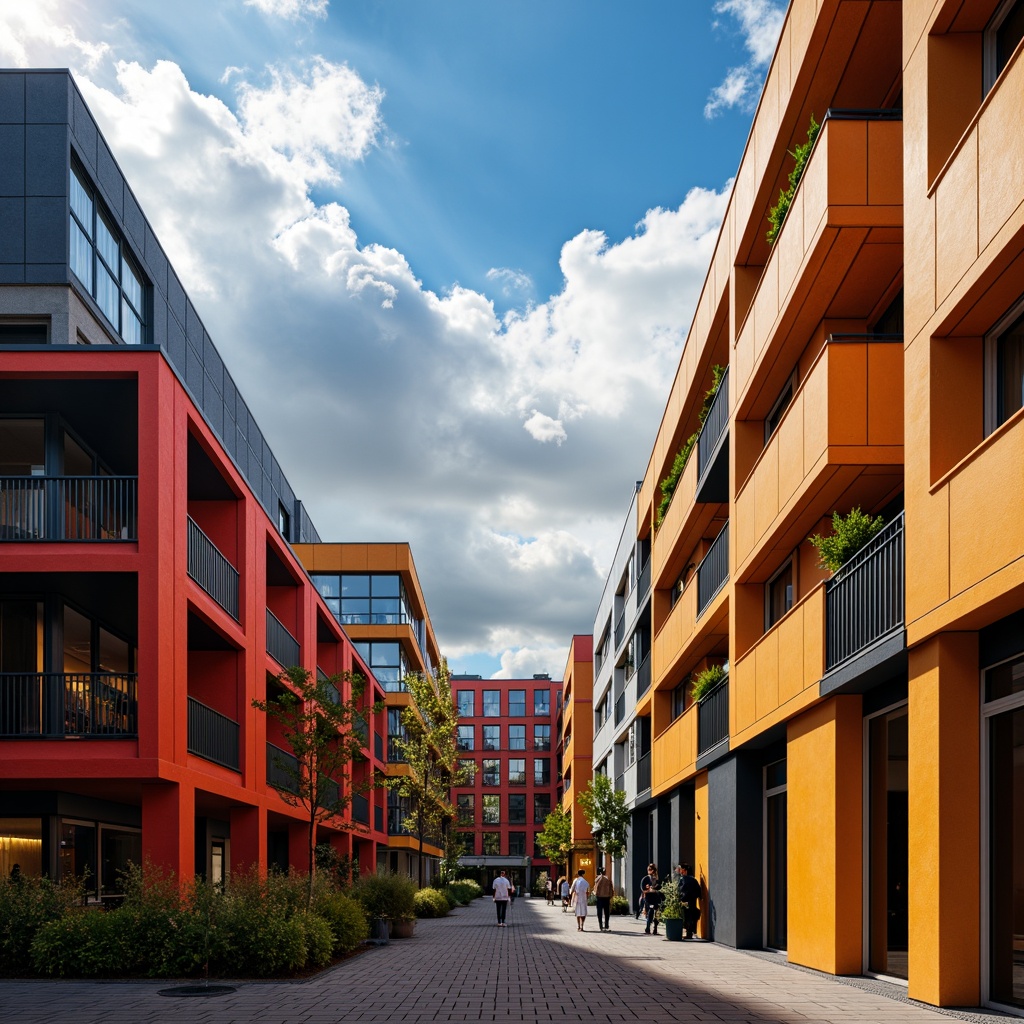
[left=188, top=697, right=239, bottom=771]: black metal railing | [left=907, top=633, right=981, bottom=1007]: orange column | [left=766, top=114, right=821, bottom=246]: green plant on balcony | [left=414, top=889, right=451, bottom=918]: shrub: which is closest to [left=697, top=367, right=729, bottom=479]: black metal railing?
[left=766, top=114, right=821, bottom=246]: green plant on balcony

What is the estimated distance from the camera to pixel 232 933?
15.9 meters

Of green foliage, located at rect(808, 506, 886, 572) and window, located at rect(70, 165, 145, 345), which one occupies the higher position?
window, located at rect(70, 165, 145, 345)

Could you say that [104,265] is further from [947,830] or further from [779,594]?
[947,830]

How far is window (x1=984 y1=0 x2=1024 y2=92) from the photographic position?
11547 millimetres

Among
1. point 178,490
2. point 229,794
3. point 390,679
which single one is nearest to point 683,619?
point 229,794

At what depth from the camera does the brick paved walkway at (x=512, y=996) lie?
11734 millimetres

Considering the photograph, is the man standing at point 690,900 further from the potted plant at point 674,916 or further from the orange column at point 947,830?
the orange column at point 947,830

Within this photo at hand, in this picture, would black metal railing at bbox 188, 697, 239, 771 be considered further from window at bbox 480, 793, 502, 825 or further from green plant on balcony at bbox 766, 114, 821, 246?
window at bbox 480, 793, 502, 825

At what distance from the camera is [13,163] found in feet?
73.3

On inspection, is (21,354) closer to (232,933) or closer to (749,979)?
(232,933)

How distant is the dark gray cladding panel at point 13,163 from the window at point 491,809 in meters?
96.1

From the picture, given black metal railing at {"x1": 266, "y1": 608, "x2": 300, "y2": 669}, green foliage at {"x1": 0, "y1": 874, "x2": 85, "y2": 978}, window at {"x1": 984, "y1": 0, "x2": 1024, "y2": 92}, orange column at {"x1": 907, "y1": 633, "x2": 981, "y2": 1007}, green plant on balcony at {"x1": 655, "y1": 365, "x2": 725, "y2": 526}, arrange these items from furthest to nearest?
black metal railing at {"x1": 266, "y1": 608, "x2": 300, "y2": 669} → green plant on balcony at {"x1": 655, "y1": 365, "x2": 725, "y2": 526} → green foliage at {"x1": 0, "y1": 874, "x2": 85, "y2": 978} → window at {"x1": 984, "y1": 0, "x2": 1024, "y2": 92} → orange column at {"x1": 907, "y1": 633, "x2": 981, "y2": 1007}

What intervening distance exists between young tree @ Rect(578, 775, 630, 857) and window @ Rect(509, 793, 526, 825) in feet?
236

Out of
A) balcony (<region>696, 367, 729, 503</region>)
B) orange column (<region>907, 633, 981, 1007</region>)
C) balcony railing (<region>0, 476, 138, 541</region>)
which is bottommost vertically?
orange column (<region>907, 633, 981, 1007</region>)
